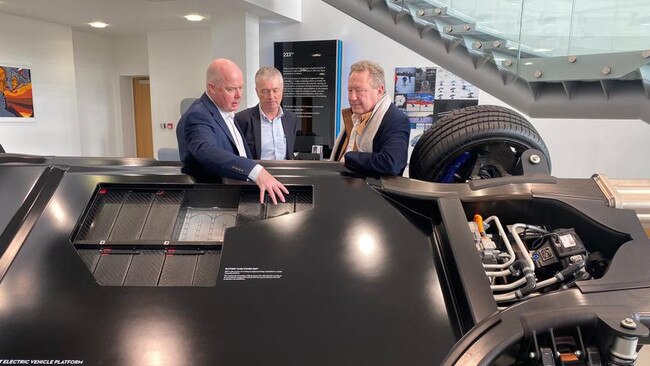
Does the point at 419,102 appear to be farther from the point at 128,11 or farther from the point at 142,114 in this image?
the point at 142,114

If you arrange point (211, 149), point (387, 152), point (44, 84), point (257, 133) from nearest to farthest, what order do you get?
point (211, 149) → point (387, 152) → point (257, 133) → point (44, 84)

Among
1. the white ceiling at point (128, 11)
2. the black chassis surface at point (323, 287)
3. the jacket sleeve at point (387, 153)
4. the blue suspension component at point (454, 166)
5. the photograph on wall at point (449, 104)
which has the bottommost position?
the black chassis surface at point (323, 287)

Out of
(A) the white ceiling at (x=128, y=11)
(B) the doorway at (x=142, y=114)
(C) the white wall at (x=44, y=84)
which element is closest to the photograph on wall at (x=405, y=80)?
(A) the white ceiling at (x=128, y=11)

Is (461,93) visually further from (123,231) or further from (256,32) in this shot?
(123,231)

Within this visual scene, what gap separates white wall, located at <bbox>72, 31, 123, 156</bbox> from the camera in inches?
307

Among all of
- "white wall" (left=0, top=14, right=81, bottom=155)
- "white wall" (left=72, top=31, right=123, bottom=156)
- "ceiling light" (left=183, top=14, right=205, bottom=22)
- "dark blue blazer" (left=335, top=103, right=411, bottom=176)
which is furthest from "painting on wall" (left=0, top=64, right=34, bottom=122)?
"dark blue blazer" (left=335, top=103, right=411, bottom=176)

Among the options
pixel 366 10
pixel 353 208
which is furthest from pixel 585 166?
pixel 353 208

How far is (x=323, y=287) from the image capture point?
1032 mm

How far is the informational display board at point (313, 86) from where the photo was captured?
573cm

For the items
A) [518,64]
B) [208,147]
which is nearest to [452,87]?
[518,64]

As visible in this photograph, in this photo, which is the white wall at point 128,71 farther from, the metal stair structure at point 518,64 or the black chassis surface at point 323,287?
the black chassis surface at point 323,287

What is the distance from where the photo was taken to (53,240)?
3.68ft

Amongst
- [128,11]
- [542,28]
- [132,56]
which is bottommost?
[542,28]

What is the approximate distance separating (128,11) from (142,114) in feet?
10.7
